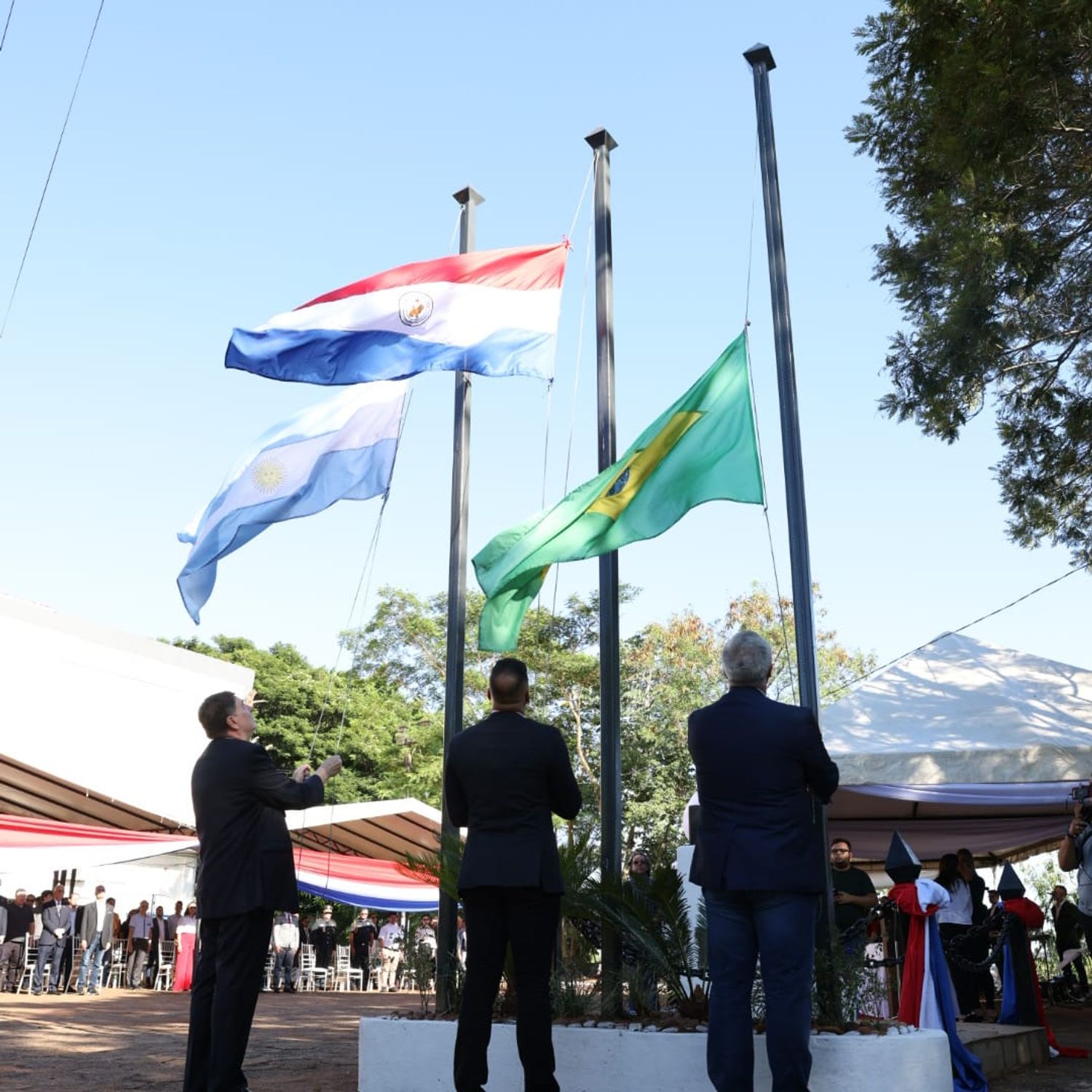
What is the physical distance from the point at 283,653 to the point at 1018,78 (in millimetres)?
40000

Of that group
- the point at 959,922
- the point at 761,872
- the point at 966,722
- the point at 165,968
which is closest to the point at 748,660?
the point at 761,872

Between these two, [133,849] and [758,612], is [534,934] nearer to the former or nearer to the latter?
[133,849]

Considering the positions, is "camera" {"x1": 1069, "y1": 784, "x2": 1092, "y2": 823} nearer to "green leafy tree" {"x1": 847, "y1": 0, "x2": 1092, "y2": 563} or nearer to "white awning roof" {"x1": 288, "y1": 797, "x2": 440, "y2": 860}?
"green leafy tree" {"x1": 847, "y1": 0, "x2": 1092, "y2": 563}

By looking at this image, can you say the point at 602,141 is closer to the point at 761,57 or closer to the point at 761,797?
the point at 761,57

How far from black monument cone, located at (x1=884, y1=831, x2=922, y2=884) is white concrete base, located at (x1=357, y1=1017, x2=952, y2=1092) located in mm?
1246

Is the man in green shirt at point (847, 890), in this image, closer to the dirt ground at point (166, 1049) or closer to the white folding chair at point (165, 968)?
the dirt ground at point (166, 1049)

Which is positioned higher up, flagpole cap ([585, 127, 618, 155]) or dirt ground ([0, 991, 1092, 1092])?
flagpole cap ([585, 127, 618, 155])

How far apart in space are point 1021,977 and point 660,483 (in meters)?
4.52

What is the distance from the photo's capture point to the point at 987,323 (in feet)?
35.8

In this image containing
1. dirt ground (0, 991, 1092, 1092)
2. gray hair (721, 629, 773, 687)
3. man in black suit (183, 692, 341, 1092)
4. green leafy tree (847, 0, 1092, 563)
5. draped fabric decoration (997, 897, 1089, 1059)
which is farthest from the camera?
green leafy tree (847, 0, 1092, 563)

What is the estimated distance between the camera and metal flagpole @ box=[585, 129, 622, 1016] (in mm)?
5789

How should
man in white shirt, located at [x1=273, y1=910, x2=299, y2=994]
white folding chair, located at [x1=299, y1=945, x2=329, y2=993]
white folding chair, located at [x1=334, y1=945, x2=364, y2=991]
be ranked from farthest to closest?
white folding chair, located at [x1=334, y1=945, x2=364, y2=991] < white folding chair, located at [x1=299, y1=945, x2=329, y2=993] < man in white shirt, located at [x1=273, y1=910, x2=299, y2=994]

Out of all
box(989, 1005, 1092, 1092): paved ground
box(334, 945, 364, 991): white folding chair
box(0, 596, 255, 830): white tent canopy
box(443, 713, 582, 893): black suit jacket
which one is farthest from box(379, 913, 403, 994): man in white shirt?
box(443, 713, 582, 893): black suit jacket

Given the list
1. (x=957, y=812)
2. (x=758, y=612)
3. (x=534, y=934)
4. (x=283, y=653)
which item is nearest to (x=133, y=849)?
(x=957, y=812)
